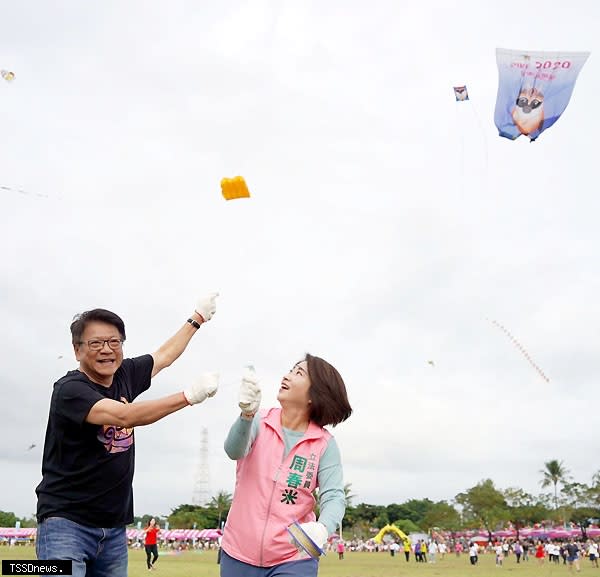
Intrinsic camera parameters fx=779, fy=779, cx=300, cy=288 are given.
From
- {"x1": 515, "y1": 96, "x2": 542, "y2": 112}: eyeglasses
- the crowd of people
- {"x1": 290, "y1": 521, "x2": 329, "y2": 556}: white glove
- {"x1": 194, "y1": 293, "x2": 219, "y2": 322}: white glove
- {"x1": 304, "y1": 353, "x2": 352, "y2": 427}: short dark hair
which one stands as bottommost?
the crowd of people

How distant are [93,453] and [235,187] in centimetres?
547

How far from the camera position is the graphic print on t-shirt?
14.3 feet

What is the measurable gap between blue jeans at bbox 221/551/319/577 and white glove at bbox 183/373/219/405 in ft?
4.05

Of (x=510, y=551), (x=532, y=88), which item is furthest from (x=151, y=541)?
(x=510, y=551)

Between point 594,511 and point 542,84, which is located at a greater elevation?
point 542,84

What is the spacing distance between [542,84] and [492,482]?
8691cm

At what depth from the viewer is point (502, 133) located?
50.5 ft

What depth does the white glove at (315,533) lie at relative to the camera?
14.3ft

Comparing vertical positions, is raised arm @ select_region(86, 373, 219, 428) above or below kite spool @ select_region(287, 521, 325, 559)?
above

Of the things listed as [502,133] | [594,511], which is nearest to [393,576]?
[502,133]

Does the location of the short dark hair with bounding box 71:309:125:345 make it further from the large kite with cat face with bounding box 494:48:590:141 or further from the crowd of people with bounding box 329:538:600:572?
the crowd of people with bounding box 329:538:600:572

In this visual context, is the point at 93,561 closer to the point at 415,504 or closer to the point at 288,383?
the point at 288,383

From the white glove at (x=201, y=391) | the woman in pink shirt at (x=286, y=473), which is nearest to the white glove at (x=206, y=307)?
the woman in pink shirt at (x=286, y=473)

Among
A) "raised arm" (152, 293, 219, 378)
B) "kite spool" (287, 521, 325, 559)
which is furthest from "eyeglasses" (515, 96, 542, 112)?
"kite spool" (287, 521, 325, 559)
